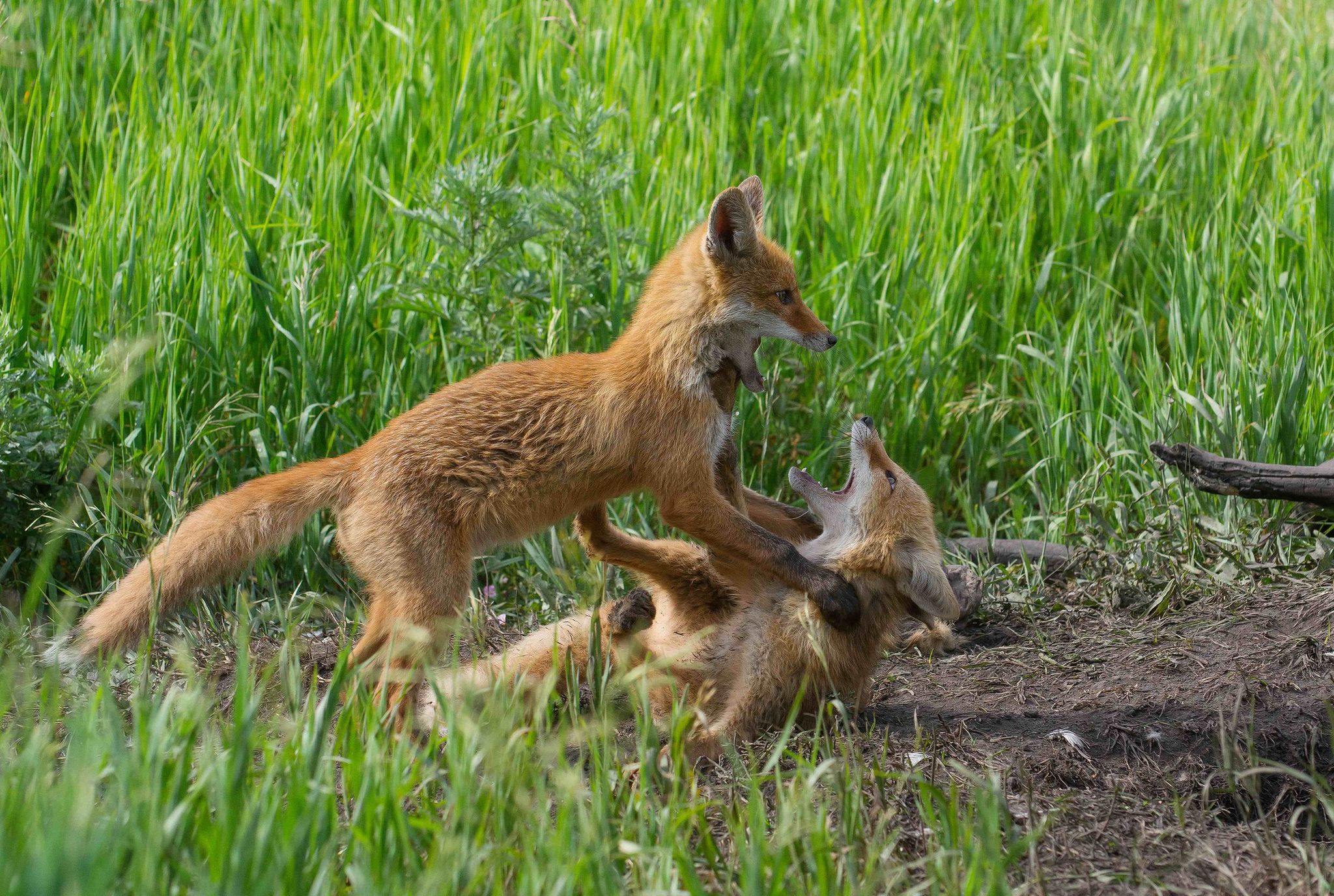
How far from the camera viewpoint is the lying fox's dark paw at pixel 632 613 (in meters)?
4.08

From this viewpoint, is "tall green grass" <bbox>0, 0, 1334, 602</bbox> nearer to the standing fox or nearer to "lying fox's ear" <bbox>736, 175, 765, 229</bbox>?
"lying fox's ear" <bbox>736, 175, 765, 229</bbox>

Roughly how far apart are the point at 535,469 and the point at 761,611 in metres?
0.97

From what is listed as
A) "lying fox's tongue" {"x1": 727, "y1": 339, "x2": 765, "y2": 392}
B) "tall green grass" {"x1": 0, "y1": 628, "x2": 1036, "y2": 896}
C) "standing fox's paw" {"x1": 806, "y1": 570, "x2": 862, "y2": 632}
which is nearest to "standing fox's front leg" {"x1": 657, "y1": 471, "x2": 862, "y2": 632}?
"standing fox's paw" {"x1": 806, "y1": 570, "x2": 862, "y2": 632}

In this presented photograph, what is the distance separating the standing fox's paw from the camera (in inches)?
162

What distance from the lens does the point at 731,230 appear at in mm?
4395

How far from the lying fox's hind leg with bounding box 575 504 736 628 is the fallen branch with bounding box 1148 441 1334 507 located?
1.66 metres

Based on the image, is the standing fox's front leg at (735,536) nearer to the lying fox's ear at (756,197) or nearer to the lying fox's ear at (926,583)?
the lying fox's ear at (926,583)

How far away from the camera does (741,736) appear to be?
3.91 m

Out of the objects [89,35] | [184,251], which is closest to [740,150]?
[184,251]

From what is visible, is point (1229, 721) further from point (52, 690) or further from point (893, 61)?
point (893, 61)

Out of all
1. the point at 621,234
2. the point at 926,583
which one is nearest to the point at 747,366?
the point at 926,583

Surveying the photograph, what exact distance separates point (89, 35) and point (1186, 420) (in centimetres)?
636

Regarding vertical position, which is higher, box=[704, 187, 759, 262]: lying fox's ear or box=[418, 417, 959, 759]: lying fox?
box=[704, 187, 759, 262]: lying fox's ear

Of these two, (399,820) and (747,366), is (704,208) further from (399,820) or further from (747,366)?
(399,820)
